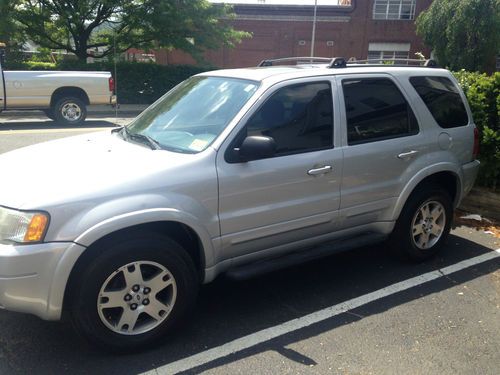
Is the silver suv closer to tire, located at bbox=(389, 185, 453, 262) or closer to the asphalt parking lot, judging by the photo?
tire, located at bbox=(389, 185, 453, 262)

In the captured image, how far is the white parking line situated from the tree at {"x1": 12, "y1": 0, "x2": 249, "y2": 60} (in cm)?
1862

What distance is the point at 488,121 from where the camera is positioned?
6.14m

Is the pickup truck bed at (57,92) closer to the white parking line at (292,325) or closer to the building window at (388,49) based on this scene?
the white parking line at (292,325)

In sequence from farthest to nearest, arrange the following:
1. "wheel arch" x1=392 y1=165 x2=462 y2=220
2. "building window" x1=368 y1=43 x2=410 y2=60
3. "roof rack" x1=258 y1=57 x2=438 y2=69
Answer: "building window" x1=368 y1=43 x2=410 y2=60
"wheel arch" x1=392 y1=165 x2=462 y2=220
"roof rack" x1=258 y1=57 x2=438 y2=69

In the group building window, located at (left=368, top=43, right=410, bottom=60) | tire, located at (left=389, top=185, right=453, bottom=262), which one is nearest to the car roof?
tire, located at (left=389, top=185, right=453, bottom=262)

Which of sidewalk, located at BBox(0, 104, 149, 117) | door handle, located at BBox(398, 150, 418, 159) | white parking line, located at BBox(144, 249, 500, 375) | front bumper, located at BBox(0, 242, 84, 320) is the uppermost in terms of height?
door handle, located at BBox(398, 150, 418, 159)

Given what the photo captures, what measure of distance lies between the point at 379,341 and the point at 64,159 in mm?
2435

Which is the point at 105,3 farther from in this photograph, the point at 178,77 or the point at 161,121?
the point at 161,121

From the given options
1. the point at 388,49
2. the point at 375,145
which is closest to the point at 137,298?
the point at 375,145

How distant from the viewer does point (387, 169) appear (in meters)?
4.14

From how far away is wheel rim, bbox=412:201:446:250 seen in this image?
14.9 ft

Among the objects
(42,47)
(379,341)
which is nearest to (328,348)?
(379,341)

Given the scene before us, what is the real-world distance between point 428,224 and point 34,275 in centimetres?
345

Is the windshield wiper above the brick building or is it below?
below
